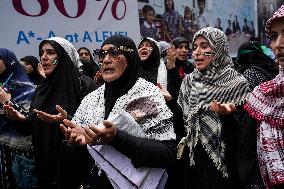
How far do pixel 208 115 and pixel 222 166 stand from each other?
354 millimetres

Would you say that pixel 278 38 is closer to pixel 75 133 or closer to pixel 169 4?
pixel 75 133

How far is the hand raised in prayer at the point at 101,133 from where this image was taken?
6.20 ft

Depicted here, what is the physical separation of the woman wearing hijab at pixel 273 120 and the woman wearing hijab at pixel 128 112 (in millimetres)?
478

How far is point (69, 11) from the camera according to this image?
5.67m

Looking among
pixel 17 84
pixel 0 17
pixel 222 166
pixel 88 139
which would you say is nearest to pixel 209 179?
pixel 222 166

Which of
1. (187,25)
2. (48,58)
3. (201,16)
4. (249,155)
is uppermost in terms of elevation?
(201,16)

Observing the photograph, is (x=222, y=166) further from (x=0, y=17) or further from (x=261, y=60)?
(x=0, y=17)

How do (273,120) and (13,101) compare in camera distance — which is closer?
(273,120)

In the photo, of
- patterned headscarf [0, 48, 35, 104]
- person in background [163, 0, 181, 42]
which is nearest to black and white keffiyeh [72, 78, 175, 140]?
patterned headscarf [0, 48, 35, 104]

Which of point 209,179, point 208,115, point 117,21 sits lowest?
point 209,179

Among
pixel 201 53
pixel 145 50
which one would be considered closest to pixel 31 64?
pixel 145 50

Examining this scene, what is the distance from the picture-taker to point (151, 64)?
4.84 m

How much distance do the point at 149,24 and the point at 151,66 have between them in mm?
2682

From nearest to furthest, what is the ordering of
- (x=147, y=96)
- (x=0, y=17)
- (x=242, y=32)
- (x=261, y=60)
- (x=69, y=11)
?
1. (x=147, y=96)
2. (x=261, y=60)
3. (x=0, y=17)
4. (x=69, y=11)
5. (x=242, y=32)
